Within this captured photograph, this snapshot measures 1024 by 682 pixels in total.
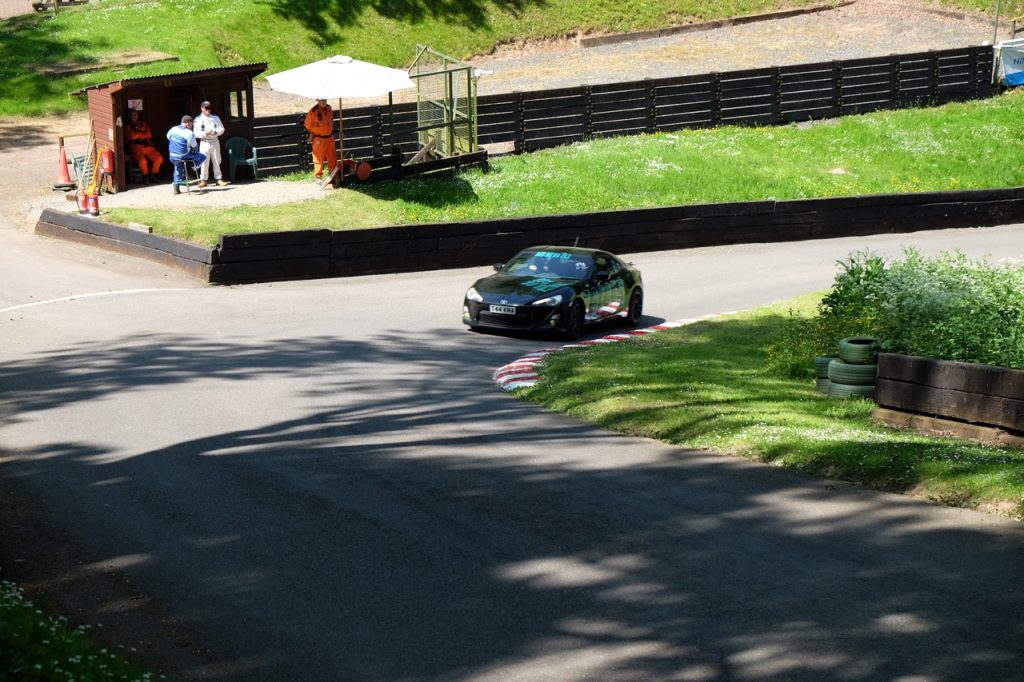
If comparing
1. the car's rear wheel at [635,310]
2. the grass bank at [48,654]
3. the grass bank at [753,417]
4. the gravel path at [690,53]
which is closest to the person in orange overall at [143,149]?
the gravel path at [690,53]

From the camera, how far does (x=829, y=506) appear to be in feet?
33.7

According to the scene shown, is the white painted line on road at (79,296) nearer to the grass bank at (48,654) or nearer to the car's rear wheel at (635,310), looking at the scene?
the car's rear wheel at (635,310)

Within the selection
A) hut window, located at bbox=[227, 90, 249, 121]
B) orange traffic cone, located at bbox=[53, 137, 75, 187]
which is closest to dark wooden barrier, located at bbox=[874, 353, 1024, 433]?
hut window, located at bbox=[227, 90, 249, 121]

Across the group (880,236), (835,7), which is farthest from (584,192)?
(835,7)

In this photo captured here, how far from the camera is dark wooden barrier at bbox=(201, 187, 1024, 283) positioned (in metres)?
23.4

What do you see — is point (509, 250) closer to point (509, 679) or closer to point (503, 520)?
point (503, 520)

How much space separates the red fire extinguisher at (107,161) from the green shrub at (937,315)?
16961 millimetres

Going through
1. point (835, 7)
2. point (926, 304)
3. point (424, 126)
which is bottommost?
point (926, 304)

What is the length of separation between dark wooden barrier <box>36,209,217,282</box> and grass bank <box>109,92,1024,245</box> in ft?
1.93

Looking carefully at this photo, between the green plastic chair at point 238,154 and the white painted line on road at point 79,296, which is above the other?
the green plastic chair at point 238,154

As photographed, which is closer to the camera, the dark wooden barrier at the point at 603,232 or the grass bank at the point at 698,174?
the dark wooden barrier at the point at 603,232

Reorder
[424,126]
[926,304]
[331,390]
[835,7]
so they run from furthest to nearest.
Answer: [835,7], [424,126], [331,390], [926,304]

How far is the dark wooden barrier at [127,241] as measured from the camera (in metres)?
23.1

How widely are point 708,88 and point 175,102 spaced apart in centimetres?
1507
